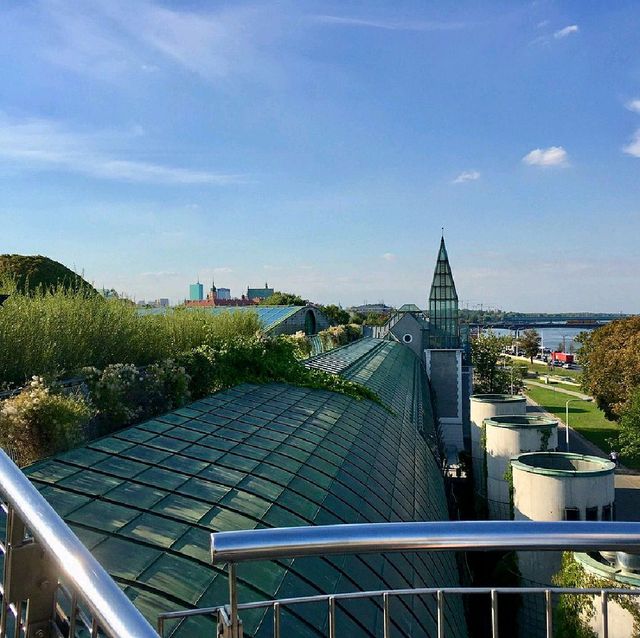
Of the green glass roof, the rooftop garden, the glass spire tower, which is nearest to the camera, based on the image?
the green glass roof

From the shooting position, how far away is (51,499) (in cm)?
511

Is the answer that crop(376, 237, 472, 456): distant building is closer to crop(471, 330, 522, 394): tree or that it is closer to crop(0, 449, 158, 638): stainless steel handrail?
crop(471, 330, 522, 394): tree

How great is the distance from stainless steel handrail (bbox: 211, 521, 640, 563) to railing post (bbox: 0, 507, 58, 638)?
0.63 meters

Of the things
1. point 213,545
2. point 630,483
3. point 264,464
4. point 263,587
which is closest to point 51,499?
point 263,587

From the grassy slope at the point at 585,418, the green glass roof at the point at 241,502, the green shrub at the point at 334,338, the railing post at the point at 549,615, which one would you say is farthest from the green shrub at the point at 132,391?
the grassy slope at the point at 585,418

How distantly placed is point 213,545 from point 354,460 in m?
7.17

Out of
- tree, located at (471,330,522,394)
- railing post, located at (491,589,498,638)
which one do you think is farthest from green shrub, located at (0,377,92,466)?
tree, located at (471,330,522,394)

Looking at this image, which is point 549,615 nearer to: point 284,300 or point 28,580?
point 28,580

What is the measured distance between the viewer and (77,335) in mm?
10516

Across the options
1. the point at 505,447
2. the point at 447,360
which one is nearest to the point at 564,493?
the point at 505,447

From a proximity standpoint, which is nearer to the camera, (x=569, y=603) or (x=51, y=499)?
(x=51, y=499)

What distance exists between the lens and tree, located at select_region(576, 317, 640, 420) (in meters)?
32.4

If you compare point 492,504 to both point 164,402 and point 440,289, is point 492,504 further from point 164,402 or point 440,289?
point 440,289

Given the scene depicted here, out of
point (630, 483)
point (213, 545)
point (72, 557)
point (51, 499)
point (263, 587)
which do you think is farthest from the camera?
point (630, 483)
